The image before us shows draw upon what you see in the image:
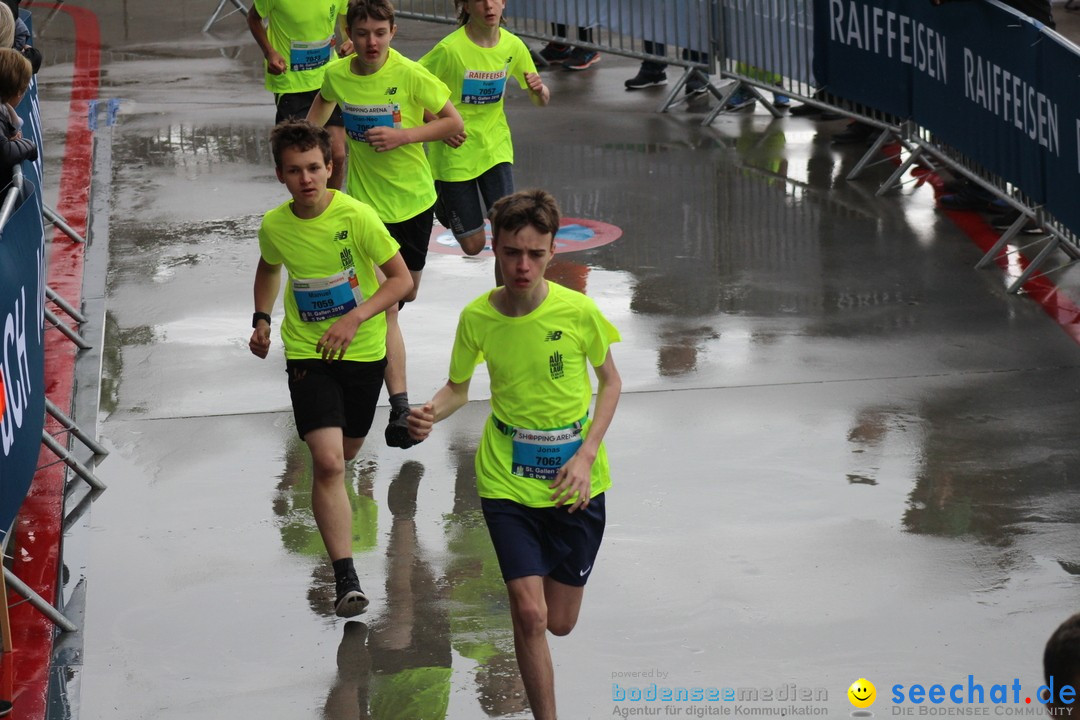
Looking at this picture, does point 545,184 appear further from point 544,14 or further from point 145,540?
point 145,540

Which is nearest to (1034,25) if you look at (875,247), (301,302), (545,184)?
(875,247)

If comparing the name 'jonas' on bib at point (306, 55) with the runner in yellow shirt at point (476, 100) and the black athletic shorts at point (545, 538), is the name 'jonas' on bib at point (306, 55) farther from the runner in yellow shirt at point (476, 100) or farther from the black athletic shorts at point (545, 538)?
the black athletic shorts at point (545, 538)

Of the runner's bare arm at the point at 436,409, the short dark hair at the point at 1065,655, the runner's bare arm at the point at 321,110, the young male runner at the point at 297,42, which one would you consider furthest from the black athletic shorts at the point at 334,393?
the young male runner at the point at 297,42

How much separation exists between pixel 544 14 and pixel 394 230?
900 cm

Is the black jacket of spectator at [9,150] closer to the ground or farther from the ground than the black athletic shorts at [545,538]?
farther from the ground

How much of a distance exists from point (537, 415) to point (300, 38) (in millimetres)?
6630

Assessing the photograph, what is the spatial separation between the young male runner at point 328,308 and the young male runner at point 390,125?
4.32 feet

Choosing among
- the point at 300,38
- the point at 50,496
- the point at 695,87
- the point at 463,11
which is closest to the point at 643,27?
the point at 695,87

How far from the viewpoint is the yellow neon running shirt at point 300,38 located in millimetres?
11047

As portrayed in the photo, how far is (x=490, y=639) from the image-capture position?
19.5 feet

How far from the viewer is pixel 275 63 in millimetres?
10789

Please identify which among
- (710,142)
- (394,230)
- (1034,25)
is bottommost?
Result: (710,142)

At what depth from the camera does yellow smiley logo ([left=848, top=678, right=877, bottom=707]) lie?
5402mm

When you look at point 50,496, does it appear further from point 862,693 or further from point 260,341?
point 862,693
